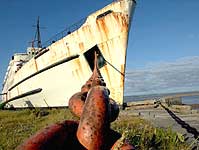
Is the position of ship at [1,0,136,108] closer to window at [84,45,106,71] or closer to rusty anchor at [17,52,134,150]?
window at [84,45,106,71]

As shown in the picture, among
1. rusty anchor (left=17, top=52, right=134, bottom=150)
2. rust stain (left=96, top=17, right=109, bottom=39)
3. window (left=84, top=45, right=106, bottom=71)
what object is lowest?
rusty anchor (left=17, top=52, right=134, bottom=150)

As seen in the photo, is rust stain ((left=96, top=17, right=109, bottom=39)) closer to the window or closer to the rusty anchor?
the window

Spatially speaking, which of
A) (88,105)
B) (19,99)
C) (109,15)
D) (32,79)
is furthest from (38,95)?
(88,105)

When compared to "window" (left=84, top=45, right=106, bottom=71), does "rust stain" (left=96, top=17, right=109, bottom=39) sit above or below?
above

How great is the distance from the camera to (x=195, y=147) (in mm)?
3586

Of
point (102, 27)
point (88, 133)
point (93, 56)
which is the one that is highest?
point (102, 27)

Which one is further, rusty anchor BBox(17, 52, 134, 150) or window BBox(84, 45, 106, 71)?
window BBox(84, 45, 106, 71)

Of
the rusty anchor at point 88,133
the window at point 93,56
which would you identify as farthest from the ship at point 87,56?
the rusty anchor at point 88,133

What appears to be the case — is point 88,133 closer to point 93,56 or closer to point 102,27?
point 93,56

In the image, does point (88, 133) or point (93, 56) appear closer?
point (88, 133)

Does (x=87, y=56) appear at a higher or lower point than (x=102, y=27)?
lower

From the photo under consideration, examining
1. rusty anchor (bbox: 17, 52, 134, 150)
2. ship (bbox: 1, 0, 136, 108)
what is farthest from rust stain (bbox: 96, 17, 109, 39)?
rusty anchor (bbox: 17, 52, 134, 150)

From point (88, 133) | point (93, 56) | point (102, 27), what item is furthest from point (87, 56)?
point (88, 133)

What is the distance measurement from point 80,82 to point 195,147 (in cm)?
1235
